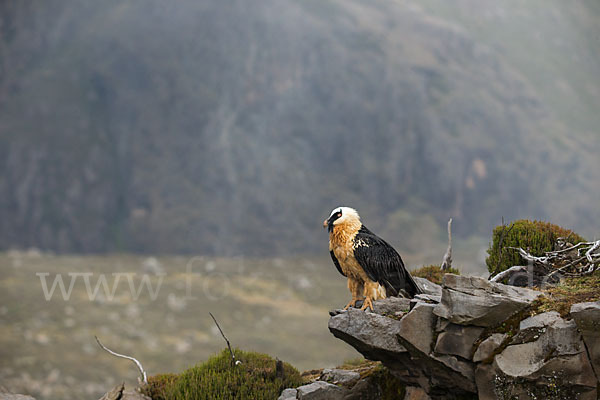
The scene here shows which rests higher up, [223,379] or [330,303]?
[330,303]

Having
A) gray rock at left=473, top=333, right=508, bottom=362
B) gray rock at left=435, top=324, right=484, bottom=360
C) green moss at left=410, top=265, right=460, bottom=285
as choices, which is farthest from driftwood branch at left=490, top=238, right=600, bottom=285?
green moss at left=410, top=265, right=460, bottom=285

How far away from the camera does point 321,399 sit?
11.1 m

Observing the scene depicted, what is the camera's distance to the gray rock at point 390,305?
395 inches

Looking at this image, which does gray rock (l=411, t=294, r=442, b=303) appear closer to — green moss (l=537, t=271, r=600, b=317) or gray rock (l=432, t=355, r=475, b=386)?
gray rock (l=432, t=355, r=475, b=386)

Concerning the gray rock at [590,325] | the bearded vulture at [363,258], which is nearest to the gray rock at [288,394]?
the bearded vulture at [363,258]

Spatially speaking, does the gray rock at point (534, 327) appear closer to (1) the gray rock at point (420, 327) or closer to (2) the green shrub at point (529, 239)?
(1) the gray rock at point (420, 327)

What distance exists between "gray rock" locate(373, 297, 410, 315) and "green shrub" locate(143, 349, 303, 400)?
11.9 ft

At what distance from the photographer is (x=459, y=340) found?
8906mm

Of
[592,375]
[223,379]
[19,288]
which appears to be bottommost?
[592,375]

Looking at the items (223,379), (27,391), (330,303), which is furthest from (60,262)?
(223,379)

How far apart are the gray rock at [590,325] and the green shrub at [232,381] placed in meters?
6.40

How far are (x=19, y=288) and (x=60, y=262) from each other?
5.17 meters

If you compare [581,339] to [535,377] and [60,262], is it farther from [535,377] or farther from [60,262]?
[60,262]

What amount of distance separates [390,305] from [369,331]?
0.70 meters
